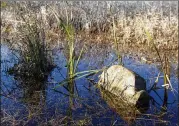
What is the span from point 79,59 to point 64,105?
74.4 inches

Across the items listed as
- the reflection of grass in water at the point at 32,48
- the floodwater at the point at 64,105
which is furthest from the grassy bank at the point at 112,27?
the floodwater at the point at 64,105

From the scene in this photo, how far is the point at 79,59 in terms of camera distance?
8039 millimetres

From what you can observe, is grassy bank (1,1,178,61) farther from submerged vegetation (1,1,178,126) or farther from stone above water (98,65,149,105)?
stone above water (98,65,149,105)

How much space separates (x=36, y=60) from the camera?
25.8ft

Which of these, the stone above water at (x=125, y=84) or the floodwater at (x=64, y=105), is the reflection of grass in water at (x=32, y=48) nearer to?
the floodwater at (x=64, y=105)

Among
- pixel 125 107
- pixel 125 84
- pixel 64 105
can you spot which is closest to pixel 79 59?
pixel 125 84

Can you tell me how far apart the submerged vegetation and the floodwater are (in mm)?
15

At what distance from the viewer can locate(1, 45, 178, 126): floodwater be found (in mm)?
5652

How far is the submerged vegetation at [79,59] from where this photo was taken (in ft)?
20.0

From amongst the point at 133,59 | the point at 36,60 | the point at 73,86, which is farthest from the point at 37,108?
the point at 133,59

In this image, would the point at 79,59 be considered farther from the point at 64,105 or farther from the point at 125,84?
the point at 64,105

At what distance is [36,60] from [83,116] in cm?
246

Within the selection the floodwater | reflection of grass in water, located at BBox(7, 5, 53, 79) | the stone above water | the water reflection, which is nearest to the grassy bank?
reflection of grass in water, located at BBox(7, 5, 53, 79)

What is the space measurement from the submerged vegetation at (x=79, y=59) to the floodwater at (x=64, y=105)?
0.01 m
